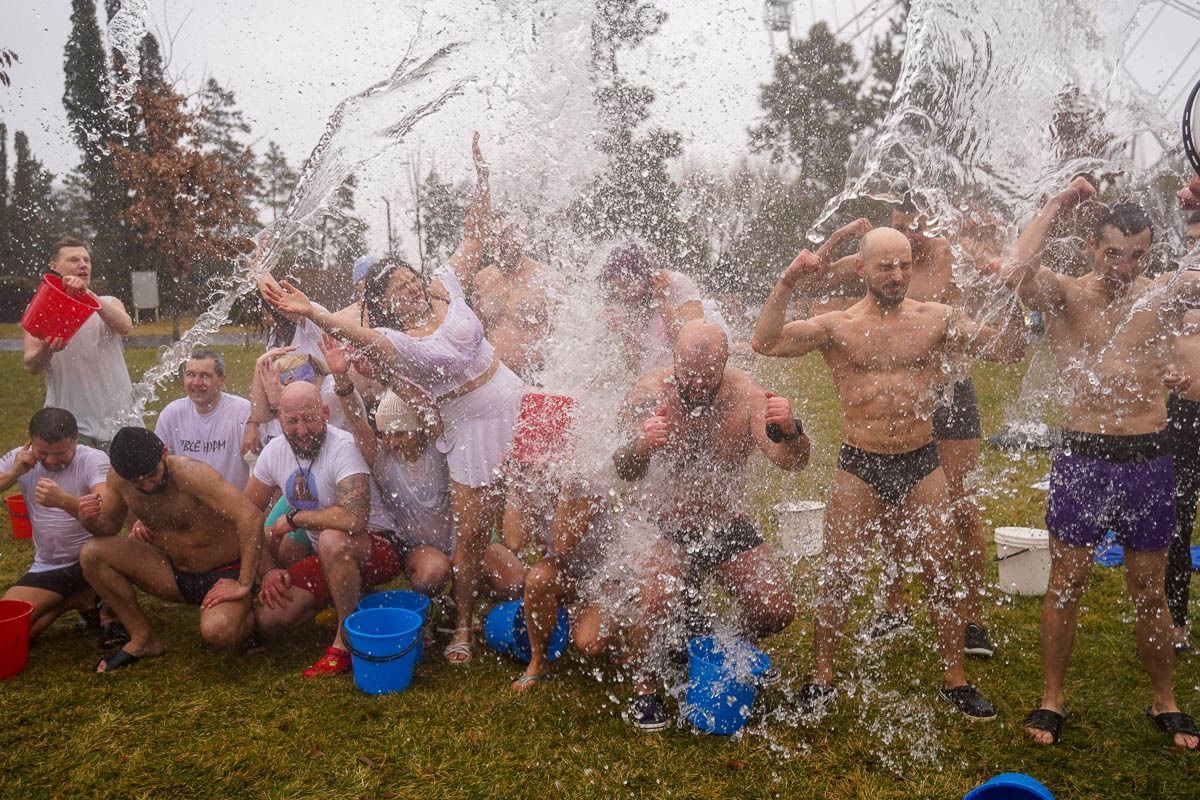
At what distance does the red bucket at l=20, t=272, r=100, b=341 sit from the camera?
5148 mm

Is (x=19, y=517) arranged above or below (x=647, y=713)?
above

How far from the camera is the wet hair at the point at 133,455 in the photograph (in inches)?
157

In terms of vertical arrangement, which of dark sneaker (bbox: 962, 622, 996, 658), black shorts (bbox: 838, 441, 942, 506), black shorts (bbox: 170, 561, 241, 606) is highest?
black shorts (bbox: 838, 441, 942, 506)

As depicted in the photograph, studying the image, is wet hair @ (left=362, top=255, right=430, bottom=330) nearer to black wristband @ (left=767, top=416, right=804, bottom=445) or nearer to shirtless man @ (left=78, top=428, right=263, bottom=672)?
shirtless man @ (left=78, top=428, right=263, bottom=672)

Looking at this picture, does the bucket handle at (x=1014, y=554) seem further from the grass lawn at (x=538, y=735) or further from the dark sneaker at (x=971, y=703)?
the dark sneaker at (x=971, y=703)

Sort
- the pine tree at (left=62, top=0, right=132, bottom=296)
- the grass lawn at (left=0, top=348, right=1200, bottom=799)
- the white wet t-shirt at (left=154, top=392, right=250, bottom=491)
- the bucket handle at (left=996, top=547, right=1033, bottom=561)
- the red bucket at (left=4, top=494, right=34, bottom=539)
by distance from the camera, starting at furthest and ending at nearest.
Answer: the pine tree at (left=62, top=0, right=132, bottom=296)
the red bucket at (left=4, top=494, right=34, bottom=539)
the white wet t-shirt at (left=154, top=392, right=250, bottom=491)
the bucket handle at (left=996, top=547, right=1033, bottom=561)
the grass lawn at (left=0, top=348, right=1200, bottom=799)

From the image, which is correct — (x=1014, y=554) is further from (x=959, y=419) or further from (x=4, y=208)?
(x=4, y=208)

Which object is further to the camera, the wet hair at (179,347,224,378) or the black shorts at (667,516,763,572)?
the wet hair at (179,347,224,378)

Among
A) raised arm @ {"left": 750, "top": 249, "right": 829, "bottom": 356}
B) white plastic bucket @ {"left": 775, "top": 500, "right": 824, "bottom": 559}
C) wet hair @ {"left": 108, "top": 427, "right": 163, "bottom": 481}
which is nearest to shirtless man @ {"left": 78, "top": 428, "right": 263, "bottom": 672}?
wet hair @ {"left": 108, "top": 427, "right": 163, "bottom": 481}

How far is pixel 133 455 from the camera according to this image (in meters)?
3.99

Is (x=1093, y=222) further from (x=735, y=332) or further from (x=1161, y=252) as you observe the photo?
(x=735, y=332)

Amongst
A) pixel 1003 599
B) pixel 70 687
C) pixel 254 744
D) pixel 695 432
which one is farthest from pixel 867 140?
pixel 70 687

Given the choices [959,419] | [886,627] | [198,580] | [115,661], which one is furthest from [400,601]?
[959,419]

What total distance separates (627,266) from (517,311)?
0.71 meters
